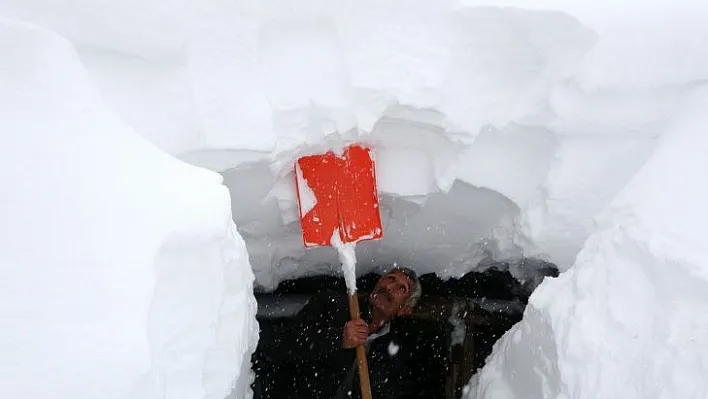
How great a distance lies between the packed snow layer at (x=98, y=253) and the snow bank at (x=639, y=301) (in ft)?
2.89

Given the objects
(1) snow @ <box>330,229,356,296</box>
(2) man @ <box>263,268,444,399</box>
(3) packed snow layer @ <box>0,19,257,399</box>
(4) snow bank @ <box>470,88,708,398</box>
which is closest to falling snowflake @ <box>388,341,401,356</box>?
(2) man @ <box>263,268,444,399</box>

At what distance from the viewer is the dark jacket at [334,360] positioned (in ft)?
8.53

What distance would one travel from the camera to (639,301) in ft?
4.86

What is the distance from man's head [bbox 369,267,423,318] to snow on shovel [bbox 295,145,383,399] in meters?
0.41

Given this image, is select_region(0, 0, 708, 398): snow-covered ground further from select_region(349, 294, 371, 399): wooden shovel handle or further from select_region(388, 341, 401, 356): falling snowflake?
select_region(388, 341, 401, 356): falling snowflake

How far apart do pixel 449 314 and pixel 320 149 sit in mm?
1365

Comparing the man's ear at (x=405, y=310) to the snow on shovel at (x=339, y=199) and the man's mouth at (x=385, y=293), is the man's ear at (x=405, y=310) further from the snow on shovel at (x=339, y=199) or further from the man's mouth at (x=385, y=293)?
the snow on shovel at (x=339, y=199)

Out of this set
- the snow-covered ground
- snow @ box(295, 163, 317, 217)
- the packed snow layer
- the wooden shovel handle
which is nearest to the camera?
the packed snow layer

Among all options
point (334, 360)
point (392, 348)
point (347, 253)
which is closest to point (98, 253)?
point (347, 253)

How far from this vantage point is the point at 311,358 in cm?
262

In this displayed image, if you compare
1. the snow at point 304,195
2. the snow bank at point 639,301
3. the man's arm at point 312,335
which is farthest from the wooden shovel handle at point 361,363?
the snow bank at point 639,301

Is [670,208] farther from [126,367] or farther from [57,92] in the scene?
[57,92]

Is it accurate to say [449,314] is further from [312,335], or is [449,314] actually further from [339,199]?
[339,199]

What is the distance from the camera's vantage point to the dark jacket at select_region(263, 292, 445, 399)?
8.53 feet
